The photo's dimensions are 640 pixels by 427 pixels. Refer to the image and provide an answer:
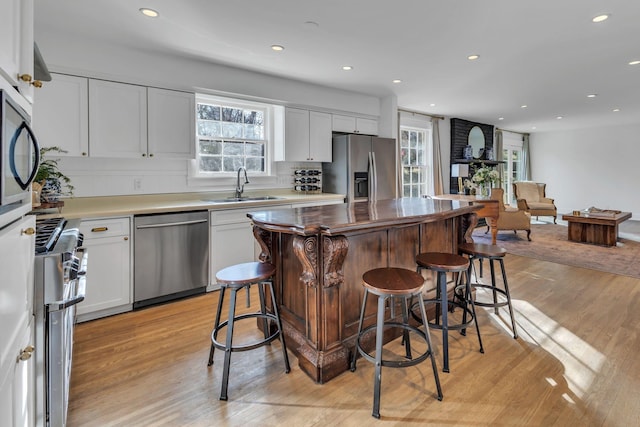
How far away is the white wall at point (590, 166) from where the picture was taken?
877cm

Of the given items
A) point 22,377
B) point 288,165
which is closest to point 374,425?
point 22,377

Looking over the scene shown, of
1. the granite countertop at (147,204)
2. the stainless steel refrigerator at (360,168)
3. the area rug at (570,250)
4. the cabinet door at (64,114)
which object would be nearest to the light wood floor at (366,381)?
the granite countertop at (147,204)

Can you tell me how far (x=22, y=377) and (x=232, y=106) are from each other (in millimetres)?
3627

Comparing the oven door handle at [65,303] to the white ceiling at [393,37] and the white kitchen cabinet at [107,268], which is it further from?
the white ceiling at [393,37]

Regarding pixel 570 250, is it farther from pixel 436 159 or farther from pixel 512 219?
pixel 436 159

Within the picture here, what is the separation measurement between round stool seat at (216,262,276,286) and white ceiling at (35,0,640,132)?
1.96 m

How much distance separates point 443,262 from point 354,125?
3.47m

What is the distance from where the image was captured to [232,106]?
13.7 ft

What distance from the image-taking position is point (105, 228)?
2.78m

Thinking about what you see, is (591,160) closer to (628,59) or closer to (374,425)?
(628,59)

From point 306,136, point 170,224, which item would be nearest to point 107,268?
point 170,224

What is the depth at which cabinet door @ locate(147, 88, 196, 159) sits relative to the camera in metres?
3.33

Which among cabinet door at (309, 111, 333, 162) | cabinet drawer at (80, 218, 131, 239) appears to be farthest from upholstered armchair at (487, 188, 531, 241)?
cabinet drawer at (80, 218, 131, 239)

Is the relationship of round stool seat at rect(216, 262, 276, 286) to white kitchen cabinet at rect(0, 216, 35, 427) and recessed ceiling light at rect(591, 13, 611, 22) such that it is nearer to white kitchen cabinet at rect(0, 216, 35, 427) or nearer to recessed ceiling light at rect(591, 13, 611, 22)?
white kitchen cabinet at rect(0, 216, 35, 427)
